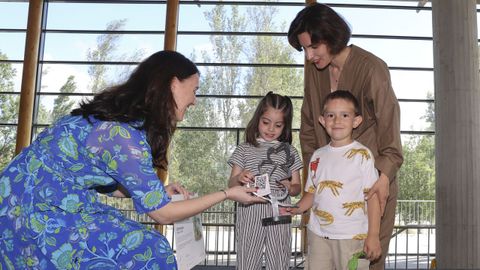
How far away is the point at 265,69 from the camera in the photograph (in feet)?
34.0

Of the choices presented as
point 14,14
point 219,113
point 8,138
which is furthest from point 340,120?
point 14,14

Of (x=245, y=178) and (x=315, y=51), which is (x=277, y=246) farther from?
(x=315, y=51)

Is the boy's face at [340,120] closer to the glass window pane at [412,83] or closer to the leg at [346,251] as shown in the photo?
the leg at [346,251]

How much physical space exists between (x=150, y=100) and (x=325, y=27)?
0.91m

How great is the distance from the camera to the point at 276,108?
9.75ft

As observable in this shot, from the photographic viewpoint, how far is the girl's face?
2977mm

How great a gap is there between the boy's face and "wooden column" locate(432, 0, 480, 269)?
16.5ft

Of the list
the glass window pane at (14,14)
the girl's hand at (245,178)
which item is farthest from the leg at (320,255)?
the glass window pane at (14,14)

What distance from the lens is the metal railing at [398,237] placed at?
866 centimetres

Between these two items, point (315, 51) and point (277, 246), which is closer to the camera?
point (315, 51)

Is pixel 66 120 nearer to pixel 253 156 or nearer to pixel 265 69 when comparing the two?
pixel 253 156

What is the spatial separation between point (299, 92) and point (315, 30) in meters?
7.96

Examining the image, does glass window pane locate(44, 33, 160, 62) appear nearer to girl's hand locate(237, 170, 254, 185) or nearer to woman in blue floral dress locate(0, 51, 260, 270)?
girl's hand locate(237, 170, 254, 185)

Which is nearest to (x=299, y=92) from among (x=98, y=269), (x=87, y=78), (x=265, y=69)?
(x=265, y=69)
